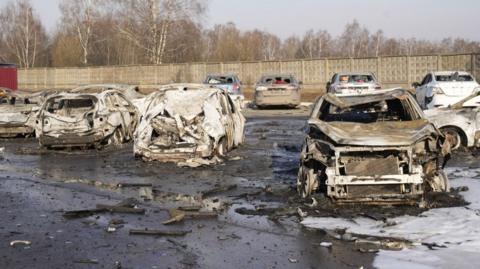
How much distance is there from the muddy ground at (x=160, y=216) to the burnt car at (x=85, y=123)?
2.78ft

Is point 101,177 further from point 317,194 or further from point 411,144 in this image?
point 411,144

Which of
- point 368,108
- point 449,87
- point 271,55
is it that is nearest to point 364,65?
point 449,87

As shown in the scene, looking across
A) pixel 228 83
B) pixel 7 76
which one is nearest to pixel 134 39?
pixel 7 76

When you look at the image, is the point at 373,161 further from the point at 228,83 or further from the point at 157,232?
the point at 228,83

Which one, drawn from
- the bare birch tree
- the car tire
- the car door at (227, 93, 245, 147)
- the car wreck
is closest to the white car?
the car door at (227, 93, 245, 147)

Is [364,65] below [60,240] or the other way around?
the other way around

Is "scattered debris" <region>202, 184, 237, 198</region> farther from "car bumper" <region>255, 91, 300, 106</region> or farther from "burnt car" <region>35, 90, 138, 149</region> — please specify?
"car bumper" <region>255, 91, 300, 106</region>

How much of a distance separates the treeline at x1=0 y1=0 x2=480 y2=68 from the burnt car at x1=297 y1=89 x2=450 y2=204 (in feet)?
155

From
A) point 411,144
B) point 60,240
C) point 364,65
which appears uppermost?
point 364,65

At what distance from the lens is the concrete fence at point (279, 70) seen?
3610 cm

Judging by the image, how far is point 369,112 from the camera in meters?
10.3

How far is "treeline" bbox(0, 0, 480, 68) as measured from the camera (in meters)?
55.5

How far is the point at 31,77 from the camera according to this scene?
60219 mm

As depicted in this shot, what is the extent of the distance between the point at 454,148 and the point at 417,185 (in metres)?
6.01
